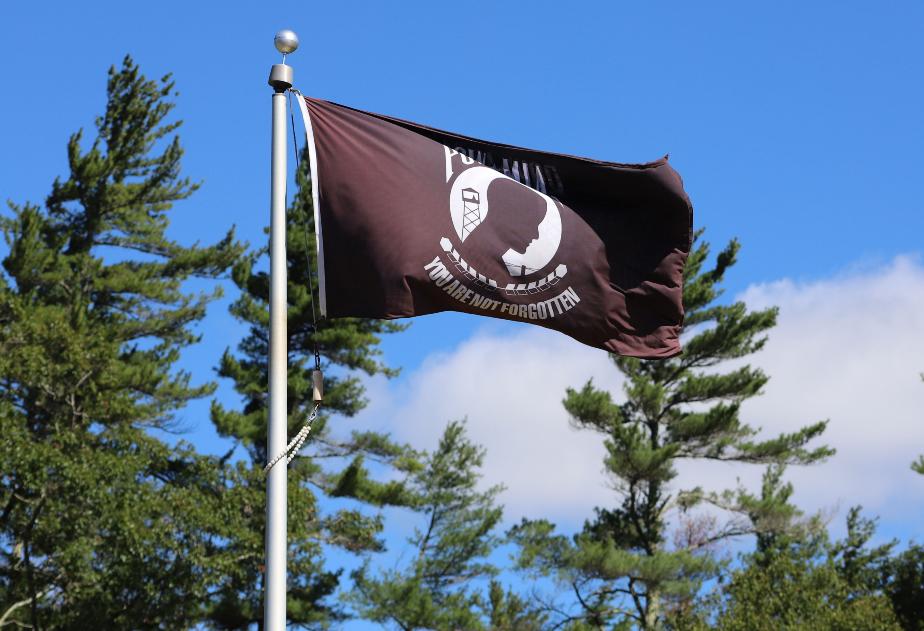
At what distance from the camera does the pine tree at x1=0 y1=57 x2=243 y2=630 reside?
23.5m

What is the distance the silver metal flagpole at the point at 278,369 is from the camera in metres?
7.17

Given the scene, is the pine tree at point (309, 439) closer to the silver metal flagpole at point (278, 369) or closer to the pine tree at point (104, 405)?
the pine tree at point (104, 405)

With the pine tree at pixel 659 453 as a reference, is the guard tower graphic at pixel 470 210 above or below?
below

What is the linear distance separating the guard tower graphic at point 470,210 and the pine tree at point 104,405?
15910 mm

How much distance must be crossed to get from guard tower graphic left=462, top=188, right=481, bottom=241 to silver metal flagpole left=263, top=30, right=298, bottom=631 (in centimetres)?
120

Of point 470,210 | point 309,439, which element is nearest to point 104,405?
point 309,439

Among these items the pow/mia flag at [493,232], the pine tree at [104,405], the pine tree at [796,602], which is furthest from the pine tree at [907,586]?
the pow/mia flag at [493,232]

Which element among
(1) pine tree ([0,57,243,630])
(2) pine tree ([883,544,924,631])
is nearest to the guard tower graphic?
(1) pine tree ([0,57,243,630])

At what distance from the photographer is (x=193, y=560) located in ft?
80.1

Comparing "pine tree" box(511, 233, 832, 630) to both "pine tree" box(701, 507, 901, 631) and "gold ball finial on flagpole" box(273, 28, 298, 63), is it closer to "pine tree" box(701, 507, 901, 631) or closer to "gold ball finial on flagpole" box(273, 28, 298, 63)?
"pine tree" box(701, 507, 901, 631)

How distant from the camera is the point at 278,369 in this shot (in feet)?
24.5

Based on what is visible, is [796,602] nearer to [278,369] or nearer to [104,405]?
[104,405]

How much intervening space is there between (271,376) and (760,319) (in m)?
31.5

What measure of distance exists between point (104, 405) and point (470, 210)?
788 inches
